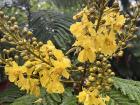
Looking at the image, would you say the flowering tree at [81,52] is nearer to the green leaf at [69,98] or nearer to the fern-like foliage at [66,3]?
the green leaf at [69,98]

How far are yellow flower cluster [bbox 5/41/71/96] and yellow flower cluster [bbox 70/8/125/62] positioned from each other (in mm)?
97

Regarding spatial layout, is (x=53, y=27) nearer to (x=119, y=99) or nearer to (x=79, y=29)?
(x=119, y=99)

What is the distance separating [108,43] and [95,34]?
69mm

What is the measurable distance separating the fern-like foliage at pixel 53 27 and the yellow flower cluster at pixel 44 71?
2.98 ft

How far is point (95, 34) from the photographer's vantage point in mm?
1931

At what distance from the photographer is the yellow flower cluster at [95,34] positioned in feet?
6.35

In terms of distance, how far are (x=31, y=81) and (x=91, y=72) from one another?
0.82 feet

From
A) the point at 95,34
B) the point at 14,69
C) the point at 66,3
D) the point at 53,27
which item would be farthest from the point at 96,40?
the point at 66,3

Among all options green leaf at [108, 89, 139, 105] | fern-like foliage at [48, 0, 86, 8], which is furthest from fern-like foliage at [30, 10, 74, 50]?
green leaf at [108, 89, 139, 105]

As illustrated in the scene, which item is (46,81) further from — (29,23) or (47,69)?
(29,23)

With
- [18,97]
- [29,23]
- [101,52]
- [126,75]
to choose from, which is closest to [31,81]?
[101,52]

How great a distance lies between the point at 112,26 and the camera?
1.95 m

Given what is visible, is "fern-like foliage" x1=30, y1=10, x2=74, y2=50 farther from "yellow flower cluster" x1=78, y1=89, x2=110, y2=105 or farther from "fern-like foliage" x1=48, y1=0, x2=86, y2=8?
"yellow flower cluster" x1=78, y1=89, x2=110, y2=105

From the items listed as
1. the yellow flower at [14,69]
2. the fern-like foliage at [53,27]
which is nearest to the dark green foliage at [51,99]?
the fern-like foliage at [53,27]
